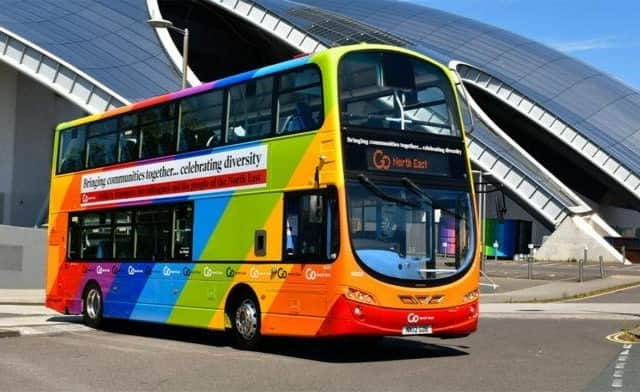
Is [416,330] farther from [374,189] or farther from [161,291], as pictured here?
[161,291]

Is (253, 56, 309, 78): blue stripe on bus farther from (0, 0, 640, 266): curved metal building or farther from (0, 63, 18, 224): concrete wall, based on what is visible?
(0, 63, 18, 224): concrete wall

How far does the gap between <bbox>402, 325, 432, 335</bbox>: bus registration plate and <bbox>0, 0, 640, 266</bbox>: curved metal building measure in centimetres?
2942

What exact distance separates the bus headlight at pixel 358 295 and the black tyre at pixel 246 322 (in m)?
2.12

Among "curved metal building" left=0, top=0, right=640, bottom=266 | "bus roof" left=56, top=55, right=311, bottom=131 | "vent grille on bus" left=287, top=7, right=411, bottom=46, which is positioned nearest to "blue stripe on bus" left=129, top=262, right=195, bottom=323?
"bus roof" left=56, top=55, right=311, bottom=131

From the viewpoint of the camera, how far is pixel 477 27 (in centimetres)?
6862

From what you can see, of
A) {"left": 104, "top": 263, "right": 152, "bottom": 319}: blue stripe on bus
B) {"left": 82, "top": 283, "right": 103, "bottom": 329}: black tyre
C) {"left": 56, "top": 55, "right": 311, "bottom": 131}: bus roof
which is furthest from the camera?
{"left": 82, "top": 283, "right": 103, "bottom": 329}: black tyre

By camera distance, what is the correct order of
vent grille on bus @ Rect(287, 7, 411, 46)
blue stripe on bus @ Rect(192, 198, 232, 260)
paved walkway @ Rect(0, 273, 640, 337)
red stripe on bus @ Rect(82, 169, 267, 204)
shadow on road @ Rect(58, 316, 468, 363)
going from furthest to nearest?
vent grille on bus @ Rect(287, 7, 411, 46) < paved walkway @ Rect(0, 273, 640, 337) < blue stripe on bus @ Rect(192, 198, 232, 260) < red stripe on bus @ Rect(82, 169, 267, 204) < shadow on road @ Rect(58, 316, 468, 363)

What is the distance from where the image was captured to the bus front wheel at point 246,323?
13.8 m

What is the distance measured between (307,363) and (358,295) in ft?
3.97

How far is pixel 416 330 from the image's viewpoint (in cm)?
1254

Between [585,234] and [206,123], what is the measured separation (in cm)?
3835

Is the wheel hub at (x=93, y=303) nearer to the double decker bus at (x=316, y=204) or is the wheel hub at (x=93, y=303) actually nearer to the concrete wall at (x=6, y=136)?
the double decker bus at (x=316, y=204)

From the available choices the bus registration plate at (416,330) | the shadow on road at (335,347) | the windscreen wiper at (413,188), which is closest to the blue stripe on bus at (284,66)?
the windscreen wiper at (413,188)

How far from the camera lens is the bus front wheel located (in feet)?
45.2
